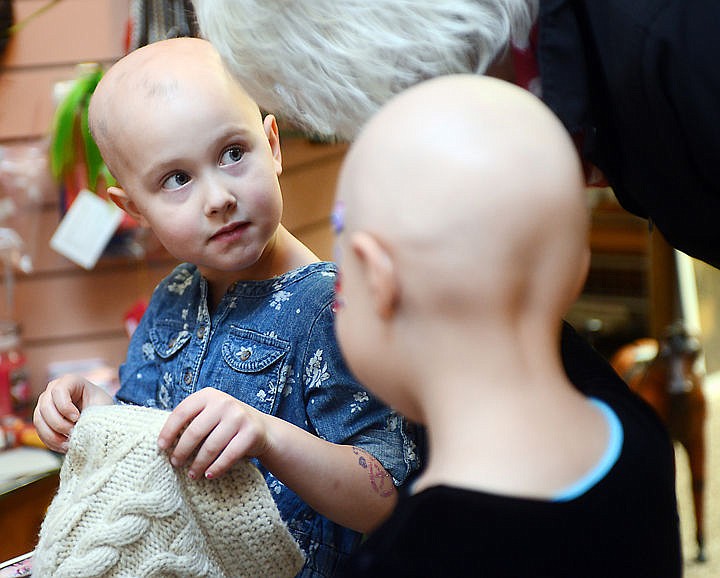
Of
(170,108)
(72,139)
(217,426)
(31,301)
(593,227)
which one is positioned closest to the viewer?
(217,426)

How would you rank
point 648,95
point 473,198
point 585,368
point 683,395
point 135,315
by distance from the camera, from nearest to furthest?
point 473,198 < point 648,95 < point 585,368 < point 135,315 < point 683,395

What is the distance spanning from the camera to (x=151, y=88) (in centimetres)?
100

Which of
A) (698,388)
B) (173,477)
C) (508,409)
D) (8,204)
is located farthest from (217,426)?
(698,388)

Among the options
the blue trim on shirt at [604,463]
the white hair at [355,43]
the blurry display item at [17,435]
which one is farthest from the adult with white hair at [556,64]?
the blurry display item at [17,435]

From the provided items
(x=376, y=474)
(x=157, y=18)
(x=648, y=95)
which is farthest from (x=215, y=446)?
(x=157, y=18)

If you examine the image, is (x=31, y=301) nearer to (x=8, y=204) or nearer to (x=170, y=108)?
(x=8, y=204)

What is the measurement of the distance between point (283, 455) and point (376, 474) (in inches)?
4.4

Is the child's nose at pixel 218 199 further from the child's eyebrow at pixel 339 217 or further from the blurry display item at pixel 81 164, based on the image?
the blurry display item at pixel 81 164

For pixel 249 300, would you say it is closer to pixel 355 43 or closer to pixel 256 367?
pixel 256 367

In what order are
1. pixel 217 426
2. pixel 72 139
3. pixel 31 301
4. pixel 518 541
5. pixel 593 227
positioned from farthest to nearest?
pixel 593 227 → pixel 31 301 → pixel 72 139 → pixel 217 426 → pixel 518 541

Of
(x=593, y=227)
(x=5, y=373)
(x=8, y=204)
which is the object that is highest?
(x=8, y=204)

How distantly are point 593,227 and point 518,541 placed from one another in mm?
2872

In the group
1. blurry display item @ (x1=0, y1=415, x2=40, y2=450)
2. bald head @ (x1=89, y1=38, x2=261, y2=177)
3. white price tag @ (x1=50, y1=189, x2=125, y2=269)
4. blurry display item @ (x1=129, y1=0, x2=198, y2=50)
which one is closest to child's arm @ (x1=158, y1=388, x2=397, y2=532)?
bald head @ (x1=89, y1=38, x2=261, y2=177)

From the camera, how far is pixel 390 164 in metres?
0.65
